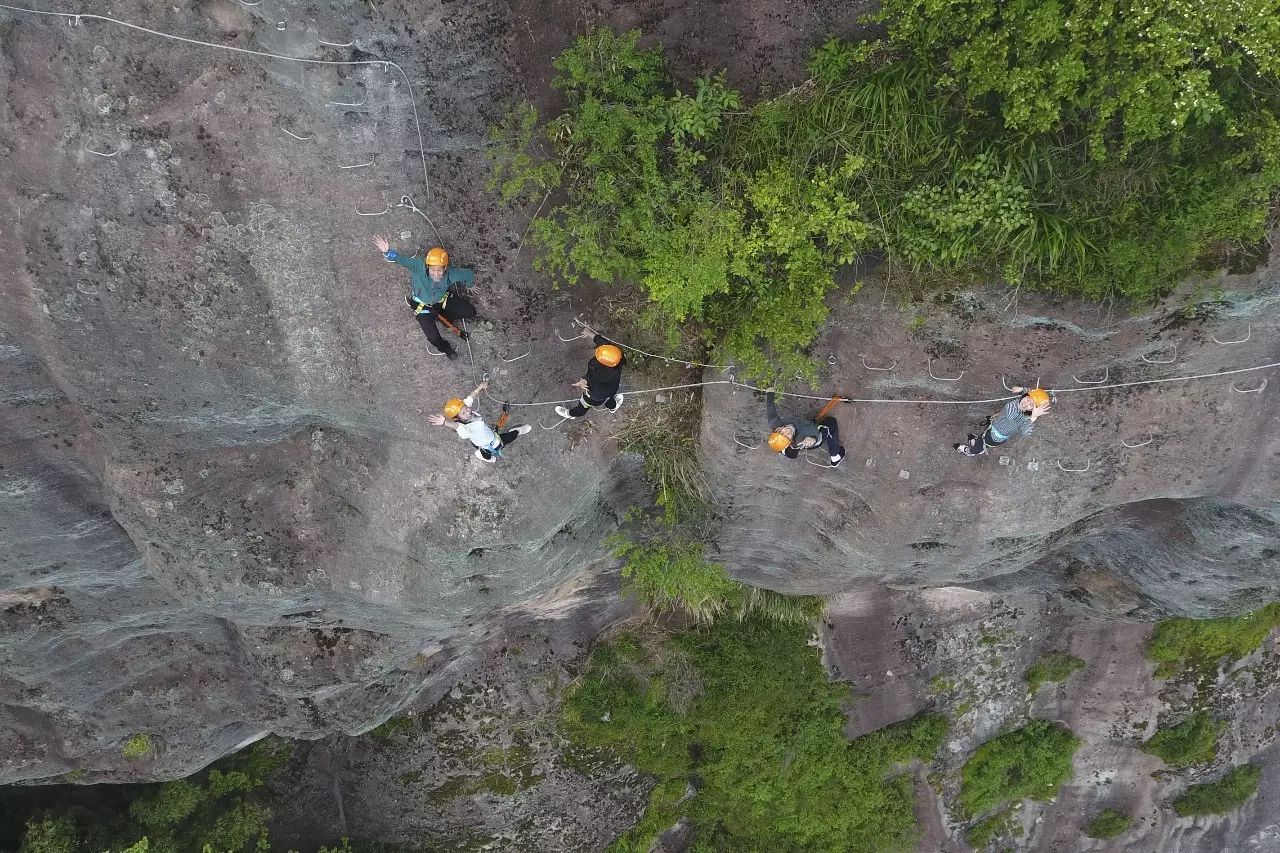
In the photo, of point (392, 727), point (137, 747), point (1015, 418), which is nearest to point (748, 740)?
point (392, 727)

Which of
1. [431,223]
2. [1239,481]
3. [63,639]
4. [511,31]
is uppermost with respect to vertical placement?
[511,31]

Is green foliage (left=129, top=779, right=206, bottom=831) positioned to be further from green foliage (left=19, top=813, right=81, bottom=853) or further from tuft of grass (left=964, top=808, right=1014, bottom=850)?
tuft of grass (left=964, top=808, right=1014, bottom=850)

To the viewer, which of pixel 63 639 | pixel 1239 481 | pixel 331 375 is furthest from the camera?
pixel 63 639

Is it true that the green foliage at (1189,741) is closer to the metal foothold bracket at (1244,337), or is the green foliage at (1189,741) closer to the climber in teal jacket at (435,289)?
the metal foothold bracket at (1244,337)

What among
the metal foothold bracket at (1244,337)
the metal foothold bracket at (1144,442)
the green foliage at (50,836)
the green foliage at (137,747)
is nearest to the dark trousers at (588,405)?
the metal foothold bracket at (1144,442)

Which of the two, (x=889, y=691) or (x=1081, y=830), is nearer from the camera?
(x=889, y=691)

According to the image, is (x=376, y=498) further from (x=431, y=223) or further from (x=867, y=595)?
(x=867, y=595)

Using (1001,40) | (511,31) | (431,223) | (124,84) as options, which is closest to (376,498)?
(431,223)

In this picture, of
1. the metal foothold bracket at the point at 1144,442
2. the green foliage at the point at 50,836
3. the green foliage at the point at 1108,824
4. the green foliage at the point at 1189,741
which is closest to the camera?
the metal foothold bracket at the point at 1144,442
